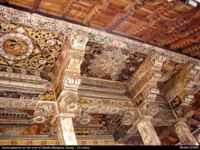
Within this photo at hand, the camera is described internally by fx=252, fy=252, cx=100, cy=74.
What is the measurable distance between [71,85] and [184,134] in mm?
3257

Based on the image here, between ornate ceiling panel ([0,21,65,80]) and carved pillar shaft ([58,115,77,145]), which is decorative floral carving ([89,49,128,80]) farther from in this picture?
carved pillar shaft ([58,115,77,145])

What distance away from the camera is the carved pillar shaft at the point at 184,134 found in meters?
5.99

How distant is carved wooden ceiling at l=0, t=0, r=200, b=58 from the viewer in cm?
416

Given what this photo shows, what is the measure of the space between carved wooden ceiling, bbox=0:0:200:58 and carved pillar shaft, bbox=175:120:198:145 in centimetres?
210

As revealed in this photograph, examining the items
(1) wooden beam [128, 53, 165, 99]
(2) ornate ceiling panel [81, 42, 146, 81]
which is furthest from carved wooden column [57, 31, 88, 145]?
(1) wooden beam [128, 53, 165, 99]

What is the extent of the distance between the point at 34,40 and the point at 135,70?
2.55 meters

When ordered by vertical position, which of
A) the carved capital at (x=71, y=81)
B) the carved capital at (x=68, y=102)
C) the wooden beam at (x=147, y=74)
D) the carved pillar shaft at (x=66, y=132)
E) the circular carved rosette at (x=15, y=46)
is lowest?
the carved pillar shaft at (x=66, y=132)

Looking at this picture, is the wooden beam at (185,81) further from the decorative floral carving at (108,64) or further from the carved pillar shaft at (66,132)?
the carved pillar shaft at (66,132)

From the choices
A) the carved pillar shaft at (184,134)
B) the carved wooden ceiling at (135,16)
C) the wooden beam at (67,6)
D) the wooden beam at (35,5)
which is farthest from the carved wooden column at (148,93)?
the wooden beam at (35,5)

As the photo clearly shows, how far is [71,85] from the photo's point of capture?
4.70 meters

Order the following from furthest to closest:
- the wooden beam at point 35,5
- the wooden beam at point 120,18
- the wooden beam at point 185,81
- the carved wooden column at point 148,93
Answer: the wooden beam at point 185,81 < the carved wooden column at point 148,93 < the wooden beam at point 120,18 < the wooden beam at point 35,5

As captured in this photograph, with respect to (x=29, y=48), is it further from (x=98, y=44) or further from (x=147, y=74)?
(x=147, y=74)

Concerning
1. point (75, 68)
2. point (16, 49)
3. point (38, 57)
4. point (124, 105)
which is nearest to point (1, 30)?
point (16, 49)

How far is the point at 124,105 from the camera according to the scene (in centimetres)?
580
